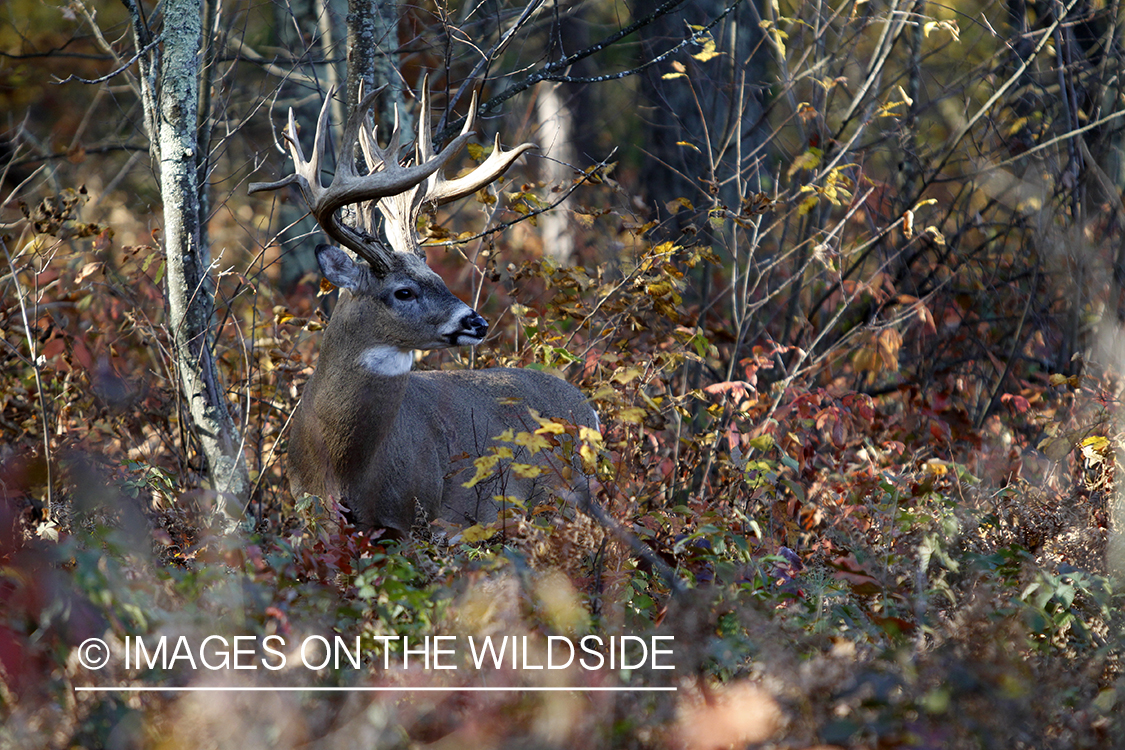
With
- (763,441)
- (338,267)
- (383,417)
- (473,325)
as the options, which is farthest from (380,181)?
(763,441)

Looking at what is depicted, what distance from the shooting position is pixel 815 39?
283 inches

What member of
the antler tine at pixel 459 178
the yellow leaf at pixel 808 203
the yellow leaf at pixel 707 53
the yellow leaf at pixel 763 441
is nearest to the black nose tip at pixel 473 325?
the antler tine at pixel 459 178

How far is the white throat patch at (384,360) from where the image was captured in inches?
214

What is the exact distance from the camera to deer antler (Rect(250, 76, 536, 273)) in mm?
4938

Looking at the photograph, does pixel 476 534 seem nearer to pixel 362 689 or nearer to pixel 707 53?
pixel 362 689

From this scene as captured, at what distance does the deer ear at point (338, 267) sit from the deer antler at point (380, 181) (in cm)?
8

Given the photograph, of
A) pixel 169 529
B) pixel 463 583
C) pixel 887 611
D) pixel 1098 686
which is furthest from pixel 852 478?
pixel 169 529

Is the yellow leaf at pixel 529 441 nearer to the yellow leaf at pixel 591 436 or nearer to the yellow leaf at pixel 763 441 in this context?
the yellow leaf at pixel 591 436

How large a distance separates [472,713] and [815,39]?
5.78m

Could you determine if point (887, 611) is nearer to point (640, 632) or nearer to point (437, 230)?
point (640, 632)

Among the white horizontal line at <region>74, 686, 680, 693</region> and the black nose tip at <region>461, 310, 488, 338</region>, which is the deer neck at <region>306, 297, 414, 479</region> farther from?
the white horizontal line at <region>74, 686, 680, 693</region>

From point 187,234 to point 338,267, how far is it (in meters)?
0.74

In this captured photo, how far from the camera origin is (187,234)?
5246mm

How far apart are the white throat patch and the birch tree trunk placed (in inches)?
29.6
